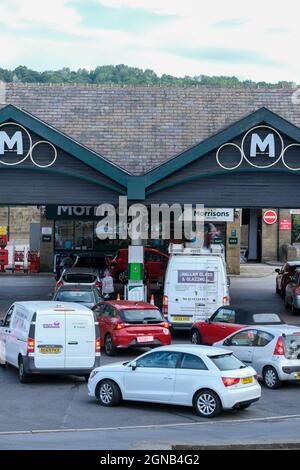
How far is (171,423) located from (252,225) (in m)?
48.4

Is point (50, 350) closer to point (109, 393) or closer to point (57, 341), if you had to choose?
point (57, 341)

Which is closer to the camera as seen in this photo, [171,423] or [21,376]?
[171,423]

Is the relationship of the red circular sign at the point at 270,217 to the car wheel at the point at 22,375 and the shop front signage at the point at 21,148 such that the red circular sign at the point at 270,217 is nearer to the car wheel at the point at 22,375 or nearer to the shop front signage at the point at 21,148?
the shop front signage at the point at 21,148

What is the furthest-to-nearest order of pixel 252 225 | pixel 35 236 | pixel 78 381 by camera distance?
pixel 252 225 → pixel 35 236 → pixel 78 381

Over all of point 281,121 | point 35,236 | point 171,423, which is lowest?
point 171,423

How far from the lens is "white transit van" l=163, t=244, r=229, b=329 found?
91.7 feet

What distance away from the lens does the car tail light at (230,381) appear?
655 inches

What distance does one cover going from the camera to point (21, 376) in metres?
20.3

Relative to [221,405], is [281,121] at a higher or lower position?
higher

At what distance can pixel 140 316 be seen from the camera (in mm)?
24422

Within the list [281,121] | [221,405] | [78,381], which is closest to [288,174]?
[281,121]

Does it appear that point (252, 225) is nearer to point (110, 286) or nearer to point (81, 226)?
point (81, 226)

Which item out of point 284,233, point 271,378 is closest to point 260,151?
point 271,378
